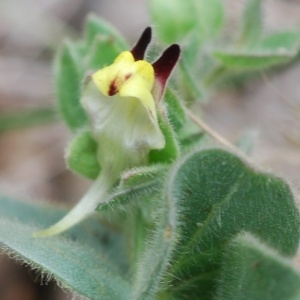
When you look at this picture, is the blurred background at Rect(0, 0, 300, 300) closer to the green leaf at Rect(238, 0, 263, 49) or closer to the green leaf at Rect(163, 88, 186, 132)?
the green leaf at Rect(238, 0, 263, 49)

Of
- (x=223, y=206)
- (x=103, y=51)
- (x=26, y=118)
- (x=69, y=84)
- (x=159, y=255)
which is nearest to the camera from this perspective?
(x=159, y=255)

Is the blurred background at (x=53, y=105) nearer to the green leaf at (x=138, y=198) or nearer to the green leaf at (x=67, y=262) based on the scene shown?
the green leaf at (x=138, y=198)

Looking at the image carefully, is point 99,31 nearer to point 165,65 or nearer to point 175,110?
point 175,110

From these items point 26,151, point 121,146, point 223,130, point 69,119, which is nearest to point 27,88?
point 26,151

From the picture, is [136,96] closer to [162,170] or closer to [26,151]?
[162,170]

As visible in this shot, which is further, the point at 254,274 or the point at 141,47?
the point at 141,47

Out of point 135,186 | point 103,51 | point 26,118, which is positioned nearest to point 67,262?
point 135,186

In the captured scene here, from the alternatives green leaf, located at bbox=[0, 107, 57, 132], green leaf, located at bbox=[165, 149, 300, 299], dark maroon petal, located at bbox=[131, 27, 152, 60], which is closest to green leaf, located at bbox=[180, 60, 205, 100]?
dark maroon petal, located at bbox=[131, 27, 152, 60]
